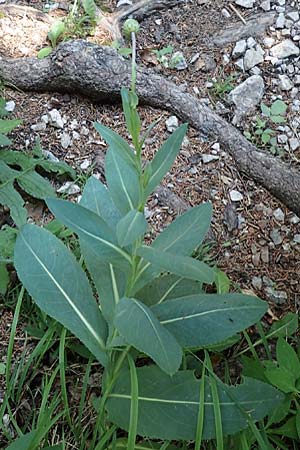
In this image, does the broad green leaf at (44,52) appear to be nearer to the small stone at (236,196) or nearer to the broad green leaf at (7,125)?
the broad green leaf at (7,125)

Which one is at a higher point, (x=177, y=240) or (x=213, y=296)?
(x=177, y=240)

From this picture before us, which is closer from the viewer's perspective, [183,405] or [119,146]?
[119,146]

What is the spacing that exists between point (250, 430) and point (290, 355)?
22cm

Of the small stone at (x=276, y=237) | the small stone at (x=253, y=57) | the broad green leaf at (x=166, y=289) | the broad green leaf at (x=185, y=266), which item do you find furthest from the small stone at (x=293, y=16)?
the broad green leaf at (x=185, y=266)

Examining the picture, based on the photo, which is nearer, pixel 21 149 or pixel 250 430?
pixel 250 430

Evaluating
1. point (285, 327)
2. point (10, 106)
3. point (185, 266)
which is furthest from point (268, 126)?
point (185, 266)

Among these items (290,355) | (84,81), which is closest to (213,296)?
(290,355)

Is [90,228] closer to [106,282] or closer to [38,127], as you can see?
[106,282]

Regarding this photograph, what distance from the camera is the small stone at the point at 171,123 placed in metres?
2.51

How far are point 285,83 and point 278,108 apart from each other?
15 cm

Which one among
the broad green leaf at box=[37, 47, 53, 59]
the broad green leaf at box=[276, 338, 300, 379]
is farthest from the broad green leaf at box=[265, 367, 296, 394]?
the broad green leaf at box=[37, 47, 53, 59]

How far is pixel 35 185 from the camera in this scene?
219cm

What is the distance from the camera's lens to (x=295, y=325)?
1.85 metres

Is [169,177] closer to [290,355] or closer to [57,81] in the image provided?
[57,81]
